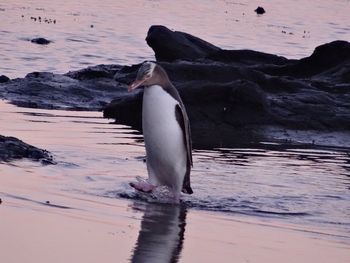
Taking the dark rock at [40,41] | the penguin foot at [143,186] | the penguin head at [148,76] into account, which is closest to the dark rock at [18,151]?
the penguin foot at [143,186]

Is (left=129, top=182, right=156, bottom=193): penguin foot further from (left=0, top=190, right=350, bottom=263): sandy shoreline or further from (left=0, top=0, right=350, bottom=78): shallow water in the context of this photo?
(left=0, top=0, right=350, bottom=78): shallow water

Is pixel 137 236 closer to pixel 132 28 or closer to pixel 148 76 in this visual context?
pixel 148 76

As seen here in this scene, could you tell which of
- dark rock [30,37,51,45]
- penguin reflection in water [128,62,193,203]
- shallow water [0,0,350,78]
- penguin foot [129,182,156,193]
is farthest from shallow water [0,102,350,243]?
dark rock [30,37,51,45]

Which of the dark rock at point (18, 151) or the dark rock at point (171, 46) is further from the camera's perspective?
the dark rock at point (171, 46)

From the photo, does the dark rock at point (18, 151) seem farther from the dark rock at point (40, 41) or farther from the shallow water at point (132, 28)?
the dark rock at point (40, 41)

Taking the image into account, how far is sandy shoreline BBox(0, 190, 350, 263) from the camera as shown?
8078 mm

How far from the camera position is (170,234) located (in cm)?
926

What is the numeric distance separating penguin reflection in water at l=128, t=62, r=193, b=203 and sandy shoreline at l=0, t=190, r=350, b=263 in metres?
1.06

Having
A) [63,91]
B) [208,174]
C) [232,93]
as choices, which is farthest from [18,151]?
[63,91]

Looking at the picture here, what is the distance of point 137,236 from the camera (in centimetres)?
891

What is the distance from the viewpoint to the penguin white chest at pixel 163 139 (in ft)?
37.0

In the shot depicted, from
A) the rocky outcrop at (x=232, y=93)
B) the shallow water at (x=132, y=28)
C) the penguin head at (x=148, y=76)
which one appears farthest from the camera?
the shallow water at (x=132, y=28)

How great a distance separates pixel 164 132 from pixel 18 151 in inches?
68.3

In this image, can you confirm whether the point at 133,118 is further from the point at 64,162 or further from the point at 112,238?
the point at 112,238
